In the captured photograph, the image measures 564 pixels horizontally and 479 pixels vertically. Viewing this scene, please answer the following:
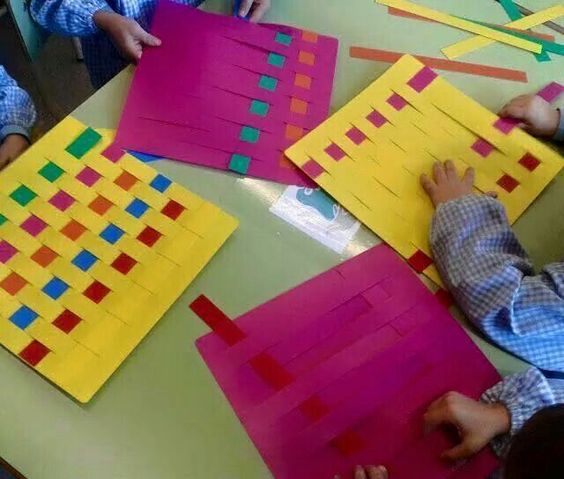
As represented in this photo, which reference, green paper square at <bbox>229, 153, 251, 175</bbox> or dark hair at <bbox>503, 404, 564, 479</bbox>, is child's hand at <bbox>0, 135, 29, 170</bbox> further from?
dark hair at <bbox>503, 404, 564, 479</bbox>

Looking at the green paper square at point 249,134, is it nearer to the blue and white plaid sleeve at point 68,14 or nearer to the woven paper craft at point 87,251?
the woven paper craft at point 87,251

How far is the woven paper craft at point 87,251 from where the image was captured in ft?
2.16

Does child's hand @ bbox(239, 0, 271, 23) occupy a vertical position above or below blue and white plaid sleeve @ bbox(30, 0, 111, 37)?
above

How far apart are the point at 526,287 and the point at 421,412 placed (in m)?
Result: 0.19

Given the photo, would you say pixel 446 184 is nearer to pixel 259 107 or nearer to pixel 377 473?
pixel 259 107

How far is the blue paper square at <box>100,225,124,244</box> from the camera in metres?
0.73

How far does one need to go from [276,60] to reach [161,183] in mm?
264

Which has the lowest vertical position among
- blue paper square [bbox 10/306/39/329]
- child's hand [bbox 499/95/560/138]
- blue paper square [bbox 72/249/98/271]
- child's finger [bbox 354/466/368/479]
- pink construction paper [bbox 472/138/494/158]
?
blue paper square [bbox 10/306/39/329]

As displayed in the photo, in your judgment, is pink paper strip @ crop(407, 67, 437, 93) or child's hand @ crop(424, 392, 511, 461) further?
pink paper strip @ crop(407, 67, 437, 93)

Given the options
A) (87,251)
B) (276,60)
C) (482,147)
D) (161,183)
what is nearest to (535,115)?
(482,147)

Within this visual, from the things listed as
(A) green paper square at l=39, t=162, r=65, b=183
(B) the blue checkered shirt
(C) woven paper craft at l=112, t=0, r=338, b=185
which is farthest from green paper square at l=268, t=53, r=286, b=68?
(A) green paper square at l=39, t=162, r=65, b=183

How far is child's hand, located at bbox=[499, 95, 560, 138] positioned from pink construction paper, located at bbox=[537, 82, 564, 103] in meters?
0.06

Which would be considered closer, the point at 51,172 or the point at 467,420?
the point at 467,420

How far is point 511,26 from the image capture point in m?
1.06
